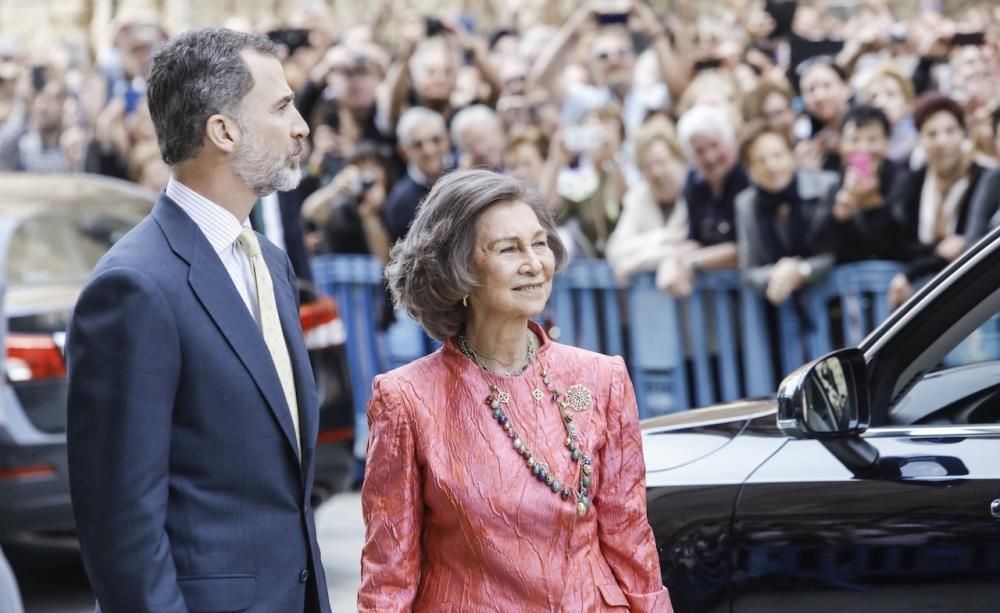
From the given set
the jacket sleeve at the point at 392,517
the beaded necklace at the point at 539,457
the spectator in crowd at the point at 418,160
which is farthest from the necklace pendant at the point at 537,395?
the spectator in crowd at the point at 418,160

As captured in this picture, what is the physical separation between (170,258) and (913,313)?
5.23 feet

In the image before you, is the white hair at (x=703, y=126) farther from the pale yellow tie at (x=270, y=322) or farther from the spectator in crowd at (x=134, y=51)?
the pale yellow tie at (x=270, y=322)

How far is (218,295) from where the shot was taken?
2.71m

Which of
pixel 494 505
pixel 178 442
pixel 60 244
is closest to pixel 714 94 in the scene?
pixel 60 244

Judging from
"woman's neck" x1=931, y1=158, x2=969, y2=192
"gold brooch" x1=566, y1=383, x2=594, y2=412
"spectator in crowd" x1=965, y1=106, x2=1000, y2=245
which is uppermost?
"woman's neck" x1=931, y1=158, x2=969, y2=192

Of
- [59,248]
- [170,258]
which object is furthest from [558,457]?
[59,248]

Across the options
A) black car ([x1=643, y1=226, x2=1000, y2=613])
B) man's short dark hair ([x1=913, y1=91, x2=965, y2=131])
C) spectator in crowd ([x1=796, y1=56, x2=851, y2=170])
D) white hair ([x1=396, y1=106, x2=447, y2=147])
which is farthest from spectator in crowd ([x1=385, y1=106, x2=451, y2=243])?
black car ([x1=643, y1=226, x2=1000, y2=613])

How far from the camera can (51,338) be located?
6.02 m

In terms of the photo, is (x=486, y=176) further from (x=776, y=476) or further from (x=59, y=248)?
(x=59, y=248)

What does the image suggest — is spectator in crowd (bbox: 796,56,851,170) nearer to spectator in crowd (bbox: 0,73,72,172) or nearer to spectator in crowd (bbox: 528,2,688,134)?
spectator in crowd (bbox: 528,2,688,134)

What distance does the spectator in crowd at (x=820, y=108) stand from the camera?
26.9ft

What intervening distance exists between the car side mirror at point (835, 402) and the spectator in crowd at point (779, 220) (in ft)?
13.7

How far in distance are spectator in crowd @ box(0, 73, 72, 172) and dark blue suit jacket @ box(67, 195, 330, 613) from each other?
37.1 feet

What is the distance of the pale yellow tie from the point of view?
9.27 feet
